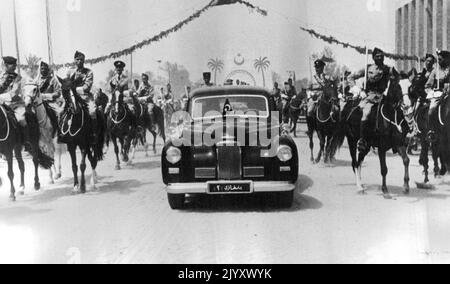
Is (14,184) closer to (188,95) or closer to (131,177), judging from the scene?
(131,177)

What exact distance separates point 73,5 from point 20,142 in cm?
262

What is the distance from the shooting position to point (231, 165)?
289 inches

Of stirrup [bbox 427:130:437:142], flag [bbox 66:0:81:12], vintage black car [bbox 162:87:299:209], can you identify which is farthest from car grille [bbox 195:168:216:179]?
stirrup [bbox 427:130:437:142]

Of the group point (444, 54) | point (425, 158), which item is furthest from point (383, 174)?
point (444, 54)

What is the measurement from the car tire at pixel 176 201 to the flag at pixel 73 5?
3.00 meters

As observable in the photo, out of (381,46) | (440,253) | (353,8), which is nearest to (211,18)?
(353,8)

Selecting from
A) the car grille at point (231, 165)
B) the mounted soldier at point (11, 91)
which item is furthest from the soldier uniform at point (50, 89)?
the car grille at point (231, 165)

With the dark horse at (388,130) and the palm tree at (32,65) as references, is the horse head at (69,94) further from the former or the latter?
the dark horse at (388,130)

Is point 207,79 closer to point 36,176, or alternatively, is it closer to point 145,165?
point 36,176

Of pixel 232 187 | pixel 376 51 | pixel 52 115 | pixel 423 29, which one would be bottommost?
pixel 232 187

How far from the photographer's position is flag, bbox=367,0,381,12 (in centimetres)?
755

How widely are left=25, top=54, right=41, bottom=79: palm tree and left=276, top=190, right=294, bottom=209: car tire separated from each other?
172 inches

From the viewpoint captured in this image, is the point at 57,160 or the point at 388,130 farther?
the point at 57,160
